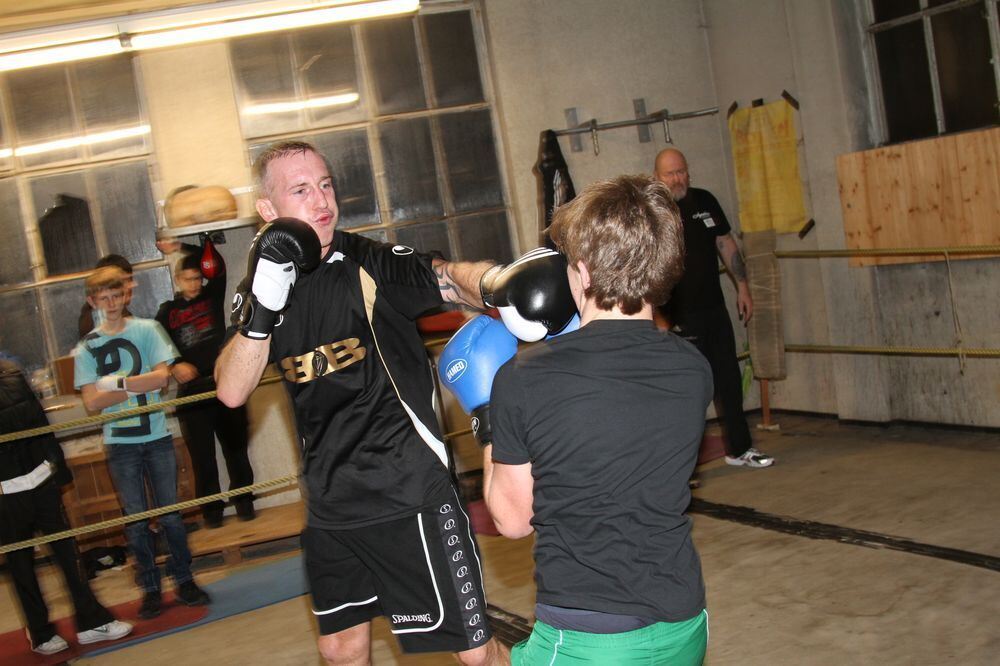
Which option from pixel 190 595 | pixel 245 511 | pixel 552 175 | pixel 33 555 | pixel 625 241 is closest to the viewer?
pixel 625 241

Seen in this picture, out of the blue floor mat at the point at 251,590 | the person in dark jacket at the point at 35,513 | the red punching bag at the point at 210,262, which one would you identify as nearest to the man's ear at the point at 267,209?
the person in dark jacket at the point at 35,513

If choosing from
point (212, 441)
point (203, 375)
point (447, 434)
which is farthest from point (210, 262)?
point (447, 434)

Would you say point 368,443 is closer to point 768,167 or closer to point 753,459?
point 753,459

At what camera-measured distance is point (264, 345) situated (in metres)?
2.27

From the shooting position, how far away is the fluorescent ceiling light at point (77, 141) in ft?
18.5

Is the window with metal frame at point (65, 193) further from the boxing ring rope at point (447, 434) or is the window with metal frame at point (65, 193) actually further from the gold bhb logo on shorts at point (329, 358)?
the gold bhb logo on shorts at point (329, 358)

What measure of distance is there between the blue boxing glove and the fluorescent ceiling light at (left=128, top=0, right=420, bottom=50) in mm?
3501

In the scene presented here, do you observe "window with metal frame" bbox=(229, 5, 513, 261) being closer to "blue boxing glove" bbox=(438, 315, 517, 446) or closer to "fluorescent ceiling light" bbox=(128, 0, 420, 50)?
"fluorescent ceiling light" bbox=(128, 0, 420, 50)

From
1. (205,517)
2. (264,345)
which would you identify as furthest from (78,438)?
(264,345)

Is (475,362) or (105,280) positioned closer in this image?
(475,362)

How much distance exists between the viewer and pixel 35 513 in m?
4.16

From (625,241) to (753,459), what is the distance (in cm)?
402

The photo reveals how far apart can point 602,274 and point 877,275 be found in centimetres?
462

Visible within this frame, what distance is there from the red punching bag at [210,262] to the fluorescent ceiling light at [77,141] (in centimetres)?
83
